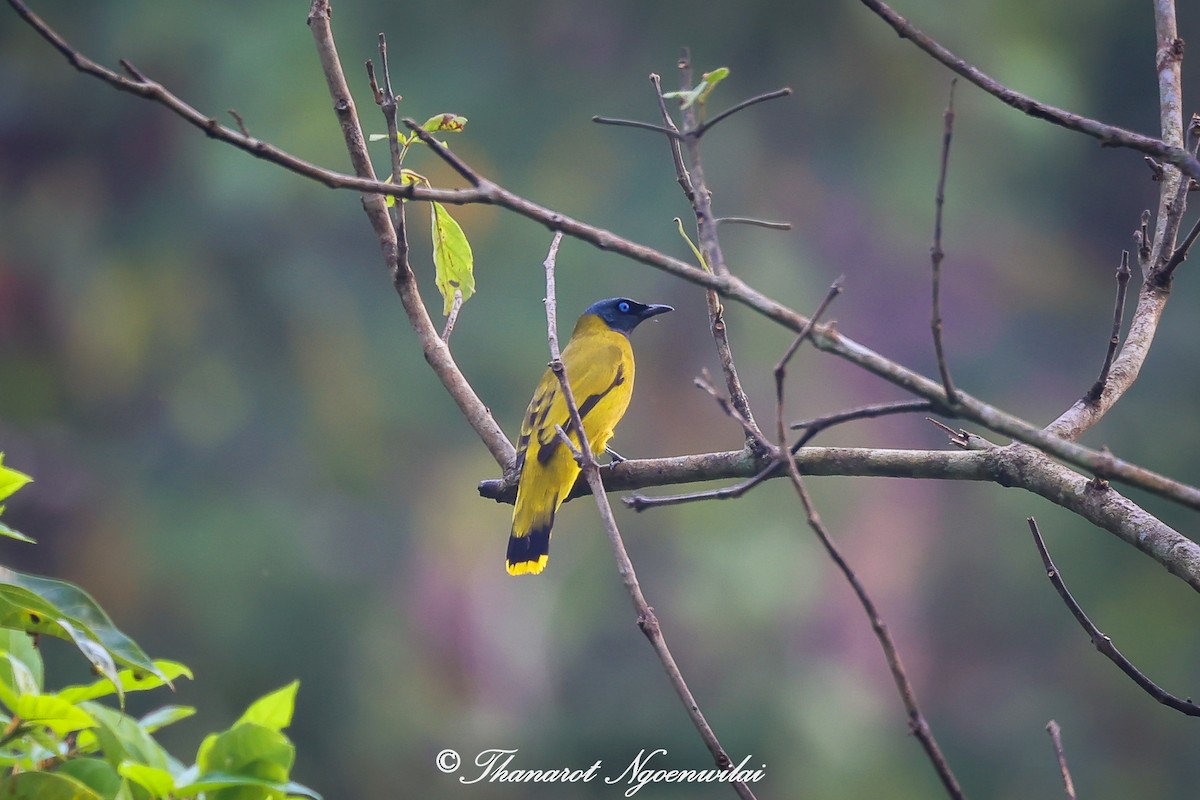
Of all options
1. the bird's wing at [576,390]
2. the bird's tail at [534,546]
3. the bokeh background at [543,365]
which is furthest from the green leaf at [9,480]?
the bokeh background at [543,365]

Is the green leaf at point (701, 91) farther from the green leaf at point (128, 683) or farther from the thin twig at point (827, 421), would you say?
the green leaf at point (128, 683)

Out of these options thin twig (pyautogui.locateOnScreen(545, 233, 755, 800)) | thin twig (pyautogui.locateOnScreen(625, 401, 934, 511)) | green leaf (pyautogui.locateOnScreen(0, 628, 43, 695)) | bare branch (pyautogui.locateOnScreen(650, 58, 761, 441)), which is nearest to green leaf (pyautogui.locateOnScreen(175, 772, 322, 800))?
green leaf (pyautogui.locateOnScreen(0, 628, 43, 695))

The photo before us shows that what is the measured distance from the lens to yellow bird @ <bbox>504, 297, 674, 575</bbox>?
339 centimetres

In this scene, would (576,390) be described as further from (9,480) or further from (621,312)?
(9,480)

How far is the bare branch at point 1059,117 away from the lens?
151 cm

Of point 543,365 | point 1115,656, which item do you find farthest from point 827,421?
point 543,365

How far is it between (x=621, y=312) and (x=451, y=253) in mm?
2392

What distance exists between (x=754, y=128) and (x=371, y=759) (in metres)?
7.30

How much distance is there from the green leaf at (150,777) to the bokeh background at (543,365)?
849 cm

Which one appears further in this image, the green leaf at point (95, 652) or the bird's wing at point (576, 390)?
the bird's wing at point (576, 390)

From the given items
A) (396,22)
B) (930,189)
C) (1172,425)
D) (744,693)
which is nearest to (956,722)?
(744,693)

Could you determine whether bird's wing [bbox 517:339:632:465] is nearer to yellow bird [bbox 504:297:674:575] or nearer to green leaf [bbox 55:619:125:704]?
yellow bird [bbox 504:297:674:575]

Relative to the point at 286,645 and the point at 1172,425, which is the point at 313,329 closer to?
the point at 286,645

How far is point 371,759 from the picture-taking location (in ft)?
34.3
